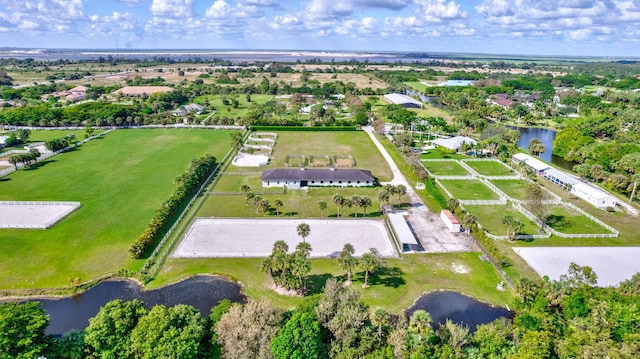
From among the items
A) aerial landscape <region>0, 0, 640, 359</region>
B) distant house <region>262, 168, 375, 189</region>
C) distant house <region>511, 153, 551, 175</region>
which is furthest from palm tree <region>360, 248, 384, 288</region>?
distant house <region>511, 153, 551, 175</region>

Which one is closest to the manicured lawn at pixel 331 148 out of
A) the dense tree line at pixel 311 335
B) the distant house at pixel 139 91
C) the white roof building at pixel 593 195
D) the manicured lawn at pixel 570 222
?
the manicured lawn at pixel 570 222

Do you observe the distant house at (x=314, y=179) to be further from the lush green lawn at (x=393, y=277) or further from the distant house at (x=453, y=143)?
the distant house at (x=453, y=143)

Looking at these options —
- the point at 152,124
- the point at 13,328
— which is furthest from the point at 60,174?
the point at 13,328

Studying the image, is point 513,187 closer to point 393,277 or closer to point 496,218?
point 496,218

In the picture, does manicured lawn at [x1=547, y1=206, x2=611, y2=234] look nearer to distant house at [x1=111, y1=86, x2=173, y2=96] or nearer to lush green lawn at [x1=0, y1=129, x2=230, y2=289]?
lush green lawn at [x1=0, y1=129, x2=230, y2=289]

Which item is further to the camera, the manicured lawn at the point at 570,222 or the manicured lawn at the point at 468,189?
the manicured lawn at the point at 468,189

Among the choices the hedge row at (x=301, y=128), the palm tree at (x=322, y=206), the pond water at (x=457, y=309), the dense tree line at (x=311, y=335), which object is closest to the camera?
the dense tree line at (x=311, y=335)

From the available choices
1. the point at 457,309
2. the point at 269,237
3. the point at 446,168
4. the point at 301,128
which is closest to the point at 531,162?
the point at 446,168

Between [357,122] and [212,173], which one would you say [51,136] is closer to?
[212,173]
